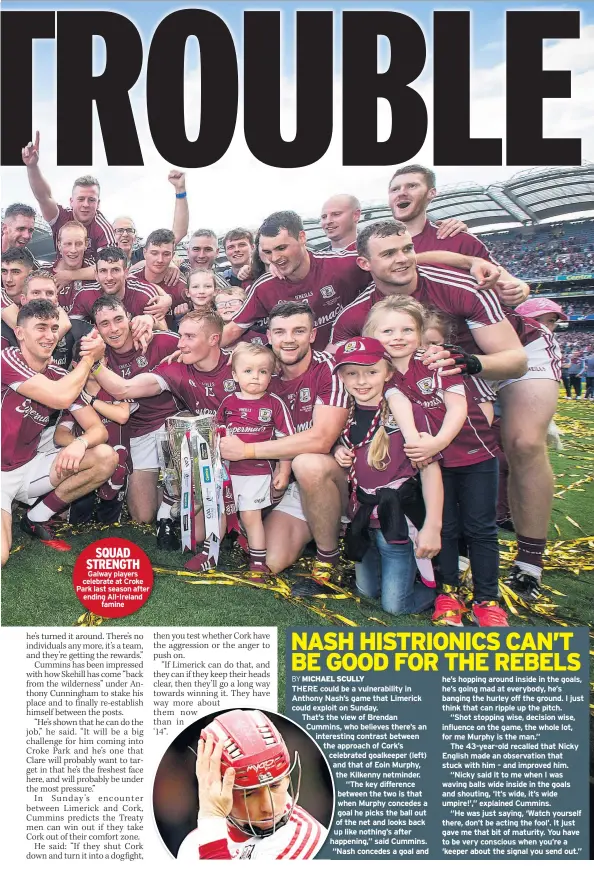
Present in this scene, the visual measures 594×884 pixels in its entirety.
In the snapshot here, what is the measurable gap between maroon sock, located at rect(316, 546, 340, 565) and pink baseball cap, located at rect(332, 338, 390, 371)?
2.06 ft

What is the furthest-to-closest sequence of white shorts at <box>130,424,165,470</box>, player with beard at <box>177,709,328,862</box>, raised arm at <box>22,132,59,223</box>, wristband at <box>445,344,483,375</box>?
white shorts at <box>130,424,165,470</box> → raised arm at <box>22,132,59,223</box> → wristband at <box>445,344,483,375</box> → player with beard at <box>177,709,328,862</box>

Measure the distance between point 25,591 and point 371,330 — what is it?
1.50m

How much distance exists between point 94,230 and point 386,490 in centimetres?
139

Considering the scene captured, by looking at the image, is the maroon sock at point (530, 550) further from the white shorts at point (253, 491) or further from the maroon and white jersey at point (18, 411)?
the maroon and white jersey at point (18, 411)

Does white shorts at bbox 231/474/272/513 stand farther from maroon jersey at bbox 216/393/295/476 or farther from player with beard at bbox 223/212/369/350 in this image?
player with beard at bbox 223/212/369/350


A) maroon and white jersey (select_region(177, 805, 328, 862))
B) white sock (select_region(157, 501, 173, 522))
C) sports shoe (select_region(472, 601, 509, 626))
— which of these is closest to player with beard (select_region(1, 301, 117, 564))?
white sock (select_region(157, 501, 173, 522))

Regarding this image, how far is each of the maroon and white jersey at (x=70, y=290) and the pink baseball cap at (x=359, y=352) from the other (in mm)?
961

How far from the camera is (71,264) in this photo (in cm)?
207

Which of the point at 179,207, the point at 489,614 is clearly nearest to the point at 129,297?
the point at 179,207

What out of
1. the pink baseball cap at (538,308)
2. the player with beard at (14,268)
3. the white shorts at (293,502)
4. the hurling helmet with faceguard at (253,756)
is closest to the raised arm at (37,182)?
the player with beard at (14,268)

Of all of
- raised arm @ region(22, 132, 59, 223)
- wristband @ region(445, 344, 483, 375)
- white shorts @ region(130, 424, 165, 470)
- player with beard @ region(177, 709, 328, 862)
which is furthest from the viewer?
white shorts @ region(130, 424, 165, 470)

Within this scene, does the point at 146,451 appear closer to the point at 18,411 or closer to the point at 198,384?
the point at 198,384

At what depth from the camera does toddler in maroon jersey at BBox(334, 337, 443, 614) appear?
6.25ft

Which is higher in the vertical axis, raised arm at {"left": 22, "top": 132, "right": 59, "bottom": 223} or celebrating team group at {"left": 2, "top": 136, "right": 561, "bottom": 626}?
raised arm at {"left": 22, "top": 132, "right": 59, "bottom": 223}
